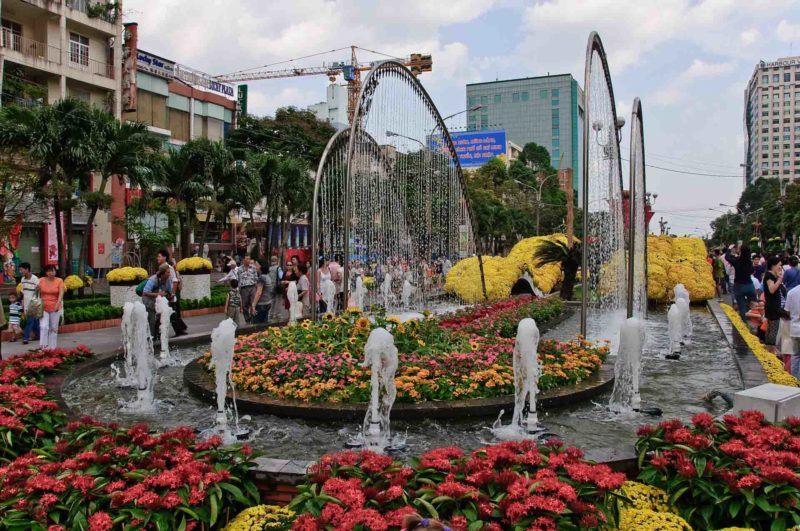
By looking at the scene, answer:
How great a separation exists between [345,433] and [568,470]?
8.86ft

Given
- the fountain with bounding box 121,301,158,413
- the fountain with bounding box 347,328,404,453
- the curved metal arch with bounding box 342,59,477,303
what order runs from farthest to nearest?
the curved metal arch with bounding box 342,59,477,303 → the fountain with bounding box 121,301,158,413 → the fountain with bounding box 347,328,404,453

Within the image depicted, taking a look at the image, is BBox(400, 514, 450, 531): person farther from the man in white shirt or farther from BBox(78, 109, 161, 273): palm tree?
BBox(78, 109, 161, 273): palm tree

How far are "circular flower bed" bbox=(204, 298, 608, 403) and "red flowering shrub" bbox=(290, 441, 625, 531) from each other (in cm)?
245

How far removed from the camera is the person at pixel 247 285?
13.7 metres

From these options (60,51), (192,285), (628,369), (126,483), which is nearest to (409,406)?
(628,369)

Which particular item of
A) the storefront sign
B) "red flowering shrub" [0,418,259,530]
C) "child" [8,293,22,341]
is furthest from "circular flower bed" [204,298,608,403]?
the storefront sign

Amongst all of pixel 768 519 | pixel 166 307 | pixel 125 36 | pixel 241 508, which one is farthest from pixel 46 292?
pixel 125 36

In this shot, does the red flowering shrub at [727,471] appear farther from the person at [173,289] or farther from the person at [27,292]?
the person at [27,292]

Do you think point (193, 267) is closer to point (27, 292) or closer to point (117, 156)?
point (117, 156)

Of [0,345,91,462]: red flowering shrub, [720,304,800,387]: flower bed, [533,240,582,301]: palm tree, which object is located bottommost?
[720,304,800,387]: flower bed

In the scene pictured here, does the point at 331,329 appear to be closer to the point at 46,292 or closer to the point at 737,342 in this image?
the point at 46,292

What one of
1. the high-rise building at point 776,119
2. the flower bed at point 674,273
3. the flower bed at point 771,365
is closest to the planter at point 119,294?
the flower bed at point 771,365

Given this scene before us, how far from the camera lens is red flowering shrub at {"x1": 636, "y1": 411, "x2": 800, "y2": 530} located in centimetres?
395

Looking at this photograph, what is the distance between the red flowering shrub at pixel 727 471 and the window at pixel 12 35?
31.2 m
